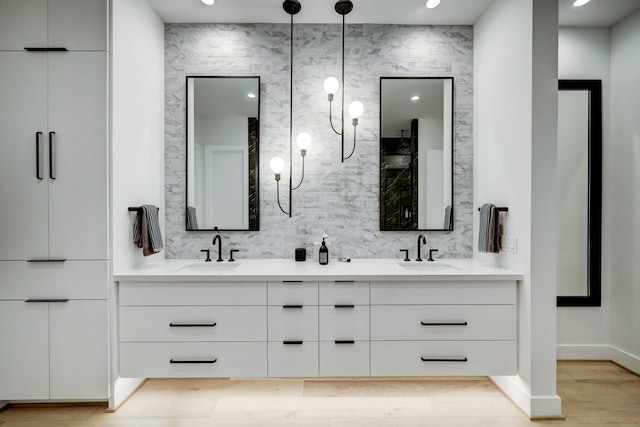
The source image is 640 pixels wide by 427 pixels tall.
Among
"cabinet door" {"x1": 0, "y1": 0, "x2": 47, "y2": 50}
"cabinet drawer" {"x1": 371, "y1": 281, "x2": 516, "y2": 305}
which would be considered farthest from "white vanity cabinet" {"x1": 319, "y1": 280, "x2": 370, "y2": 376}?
"cabinet door" {"x1": 0, "y1": 0, "x2": 47, "y2": 50}

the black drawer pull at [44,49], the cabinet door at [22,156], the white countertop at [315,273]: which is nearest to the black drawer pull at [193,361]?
the white countertop at [315,273]

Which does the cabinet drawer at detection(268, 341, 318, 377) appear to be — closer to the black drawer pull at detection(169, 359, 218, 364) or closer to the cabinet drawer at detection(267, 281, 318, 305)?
the cabinet drawer at detection(267, 281, 318, 305)

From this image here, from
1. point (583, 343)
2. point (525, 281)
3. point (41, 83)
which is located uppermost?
point (41, 83)

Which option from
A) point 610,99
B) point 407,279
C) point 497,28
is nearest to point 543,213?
point 407,279

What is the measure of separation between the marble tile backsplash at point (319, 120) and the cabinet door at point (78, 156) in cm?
70

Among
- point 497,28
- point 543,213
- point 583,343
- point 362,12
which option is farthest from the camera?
point 583,343

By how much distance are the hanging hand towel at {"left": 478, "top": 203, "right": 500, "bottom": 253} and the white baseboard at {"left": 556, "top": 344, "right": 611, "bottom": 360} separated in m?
1.29

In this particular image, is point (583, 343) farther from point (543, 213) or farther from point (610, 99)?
point (610, 99)

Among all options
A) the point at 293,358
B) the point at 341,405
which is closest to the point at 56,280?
the point at 293,358

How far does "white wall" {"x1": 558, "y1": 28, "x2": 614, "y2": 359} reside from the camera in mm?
2852

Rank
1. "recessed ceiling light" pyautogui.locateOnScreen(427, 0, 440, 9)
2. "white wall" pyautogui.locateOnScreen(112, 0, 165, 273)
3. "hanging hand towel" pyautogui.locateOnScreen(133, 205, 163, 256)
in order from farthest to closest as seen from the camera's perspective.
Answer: "recessed ceiling light" pyautogui.locateOnScreen(427, 0, 440, 9), "hanging hand towel" pyautogui.locateOnScreen(133, 205, 163, 256), "white wall" pyautogui.locateOnScreen(112, 0, 165, 273)

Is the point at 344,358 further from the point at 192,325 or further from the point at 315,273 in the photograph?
the point at 192,325

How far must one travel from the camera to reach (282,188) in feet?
9.36

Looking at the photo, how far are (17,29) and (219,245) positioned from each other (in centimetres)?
186
